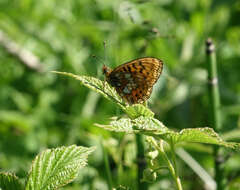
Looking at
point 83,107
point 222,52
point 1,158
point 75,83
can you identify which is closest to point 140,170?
point 1,158

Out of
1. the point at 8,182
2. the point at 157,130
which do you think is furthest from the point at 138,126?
the point at 8,182

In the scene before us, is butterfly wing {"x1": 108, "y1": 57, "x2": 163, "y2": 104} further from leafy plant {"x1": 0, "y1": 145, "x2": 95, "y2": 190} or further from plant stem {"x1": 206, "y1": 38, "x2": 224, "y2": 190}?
leafy plant {"x1": 0, "y1": 145, "x2": 95, "y2": 190}

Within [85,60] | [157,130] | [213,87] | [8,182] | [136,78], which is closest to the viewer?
[157,130]

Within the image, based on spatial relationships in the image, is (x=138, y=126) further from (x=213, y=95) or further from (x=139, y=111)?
(x=213, y=95)

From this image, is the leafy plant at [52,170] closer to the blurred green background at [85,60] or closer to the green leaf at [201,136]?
the green leaf at [201,136]

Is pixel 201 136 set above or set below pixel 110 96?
below

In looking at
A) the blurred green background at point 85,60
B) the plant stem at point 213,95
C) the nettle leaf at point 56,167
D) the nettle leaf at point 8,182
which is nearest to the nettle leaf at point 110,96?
the nettle leaf at point 56,167
